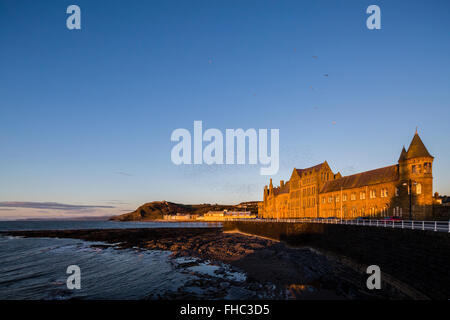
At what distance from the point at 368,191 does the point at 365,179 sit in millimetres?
4429

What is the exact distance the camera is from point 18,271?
32281 millimetres

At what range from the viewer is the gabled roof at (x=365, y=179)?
57.6 meters

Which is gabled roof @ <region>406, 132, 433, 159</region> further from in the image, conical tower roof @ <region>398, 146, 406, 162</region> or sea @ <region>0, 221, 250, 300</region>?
sea @ <region>0, 221, 250, 300</region>

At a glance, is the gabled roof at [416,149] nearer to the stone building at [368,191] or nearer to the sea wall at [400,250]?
the stone building at [368,191]

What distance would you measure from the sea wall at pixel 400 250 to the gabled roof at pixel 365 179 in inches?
1003

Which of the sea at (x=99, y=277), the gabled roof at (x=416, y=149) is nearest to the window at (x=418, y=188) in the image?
the gabled roof at (x=416, y=149)

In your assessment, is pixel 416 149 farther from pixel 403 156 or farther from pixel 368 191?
pixel 368 191

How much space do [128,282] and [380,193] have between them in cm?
5461

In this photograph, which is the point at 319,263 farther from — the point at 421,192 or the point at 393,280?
the point at 421,192

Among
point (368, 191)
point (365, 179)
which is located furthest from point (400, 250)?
point (365, 179)

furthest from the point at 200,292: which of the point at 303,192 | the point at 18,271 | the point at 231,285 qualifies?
the point at 303,192

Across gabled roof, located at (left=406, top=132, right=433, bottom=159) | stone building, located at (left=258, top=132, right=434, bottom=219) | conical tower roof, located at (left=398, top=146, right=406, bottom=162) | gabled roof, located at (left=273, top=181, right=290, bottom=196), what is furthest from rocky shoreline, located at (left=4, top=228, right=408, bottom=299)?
gabled roof, located at (left=273, top=181, right=290, bottom=196)

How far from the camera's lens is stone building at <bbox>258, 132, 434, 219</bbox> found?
47.8 m

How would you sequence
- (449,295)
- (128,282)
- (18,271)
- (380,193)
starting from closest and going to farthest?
(449,295)
(128,282)
(18,271)
(380,193)
